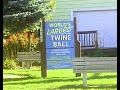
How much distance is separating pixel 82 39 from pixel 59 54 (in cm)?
737

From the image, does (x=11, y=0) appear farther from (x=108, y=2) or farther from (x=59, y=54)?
(x=108, y=2)

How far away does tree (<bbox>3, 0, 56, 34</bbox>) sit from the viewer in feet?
30.3

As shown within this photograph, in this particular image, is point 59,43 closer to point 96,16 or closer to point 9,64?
point 9,64

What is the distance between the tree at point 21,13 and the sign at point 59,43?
745mm

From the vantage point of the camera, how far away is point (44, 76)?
1006 centimetres

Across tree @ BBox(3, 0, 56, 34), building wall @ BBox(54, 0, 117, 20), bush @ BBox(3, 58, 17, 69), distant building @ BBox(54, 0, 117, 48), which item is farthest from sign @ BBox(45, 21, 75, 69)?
building wall @ BBox(54, 0, 117, 20)

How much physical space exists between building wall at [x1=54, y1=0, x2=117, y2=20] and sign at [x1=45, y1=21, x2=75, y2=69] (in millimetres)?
7644

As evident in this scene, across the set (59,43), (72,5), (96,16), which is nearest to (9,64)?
(59,43)

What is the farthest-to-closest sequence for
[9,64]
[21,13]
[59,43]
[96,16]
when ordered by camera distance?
[96,16] < [9,64] < [59,43] < [21,13]

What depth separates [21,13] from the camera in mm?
9258

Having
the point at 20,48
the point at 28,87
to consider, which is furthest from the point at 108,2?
the point at 28,87

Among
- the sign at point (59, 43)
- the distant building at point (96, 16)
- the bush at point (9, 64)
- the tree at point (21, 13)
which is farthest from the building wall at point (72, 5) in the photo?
the tree at point (21, 13)

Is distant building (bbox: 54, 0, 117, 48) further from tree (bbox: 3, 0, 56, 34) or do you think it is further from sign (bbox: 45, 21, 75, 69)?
tree (bbox: 3, 0, 56, 34)

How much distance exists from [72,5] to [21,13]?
9.13 meters
